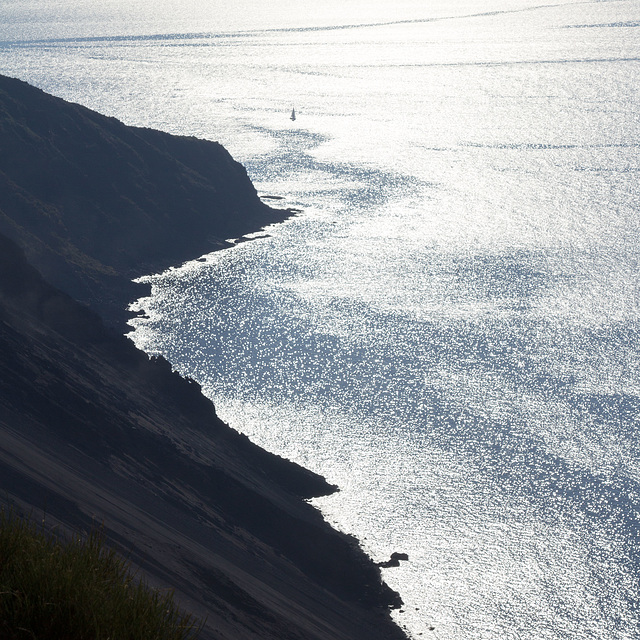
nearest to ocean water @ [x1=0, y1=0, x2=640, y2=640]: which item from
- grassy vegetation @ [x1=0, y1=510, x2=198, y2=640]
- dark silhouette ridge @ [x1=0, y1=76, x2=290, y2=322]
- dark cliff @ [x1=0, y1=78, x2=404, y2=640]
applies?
dark cliff @ [x1=0, y1=78, x2=404, y2=640]

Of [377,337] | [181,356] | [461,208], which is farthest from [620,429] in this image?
[461,208]

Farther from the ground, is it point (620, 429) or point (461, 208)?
point (461, 208)

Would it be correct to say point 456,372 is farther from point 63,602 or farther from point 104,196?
point 63,602

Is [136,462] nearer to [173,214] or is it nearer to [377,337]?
[377,337]

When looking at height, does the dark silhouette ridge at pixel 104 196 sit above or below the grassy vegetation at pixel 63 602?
above

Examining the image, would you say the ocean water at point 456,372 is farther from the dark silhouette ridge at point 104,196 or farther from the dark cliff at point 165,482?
the dark silhouette ridge at point 104,196

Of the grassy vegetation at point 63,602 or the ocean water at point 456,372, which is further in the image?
the ocean water at point 456,372

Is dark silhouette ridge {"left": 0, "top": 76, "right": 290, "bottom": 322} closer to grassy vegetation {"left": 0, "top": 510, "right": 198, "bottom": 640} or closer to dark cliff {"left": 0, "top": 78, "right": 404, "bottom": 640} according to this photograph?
dark cliff {"left": 0, "top": 78, "right": 404, "bottom": 640}

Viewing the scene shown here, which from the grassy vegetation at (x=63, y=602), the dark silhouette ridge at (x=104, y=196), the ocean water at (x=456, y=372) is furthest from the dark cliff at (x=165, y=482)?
the dark silhouette ridge at (x=104, y=196)
